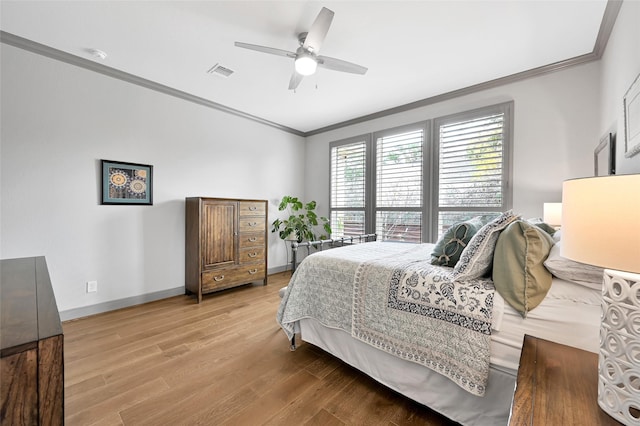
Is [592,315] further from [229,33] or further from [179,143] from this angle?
[179,143]

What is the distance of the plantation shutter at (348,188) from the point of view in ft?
14.7

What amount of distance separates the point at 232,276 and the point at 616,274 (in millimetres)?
3668

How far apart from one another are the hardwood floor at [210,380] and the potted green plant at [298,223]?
2.12 metres

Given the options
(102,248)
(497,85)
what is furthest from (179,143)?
(497,85)

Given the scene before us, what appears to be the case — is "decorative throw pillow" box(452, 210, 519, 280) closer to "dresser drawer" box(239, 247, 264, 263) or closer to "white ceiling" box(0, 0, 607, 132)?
"white ceiling" box(0, 0, 607, 132)

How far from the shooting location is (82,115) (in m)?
2.78

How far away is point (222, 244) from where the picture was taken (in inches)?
140

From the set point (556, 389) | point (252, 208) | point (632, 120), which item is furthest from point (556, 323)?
point (252, 208)

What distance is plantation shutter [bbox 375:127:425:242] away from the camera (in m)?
3.79

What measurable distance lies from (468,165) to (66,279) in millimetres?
4820

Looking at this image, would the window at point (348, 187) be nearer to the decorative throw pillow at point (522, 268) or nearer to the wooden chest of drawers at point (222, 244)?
the wooden chest of drawers at point (222, 244)

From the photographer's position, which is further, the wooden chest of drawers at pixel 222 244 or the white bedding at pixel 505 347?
the wooden chest of drawers at pixel 222 244

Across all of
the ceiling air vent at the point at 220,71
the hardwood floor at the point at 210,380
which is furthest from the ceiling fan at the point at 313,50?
the hardwood floor at the point at 210,380

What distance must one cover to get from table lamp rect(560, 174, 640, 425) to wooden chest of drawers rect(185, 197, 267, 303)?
346cm
